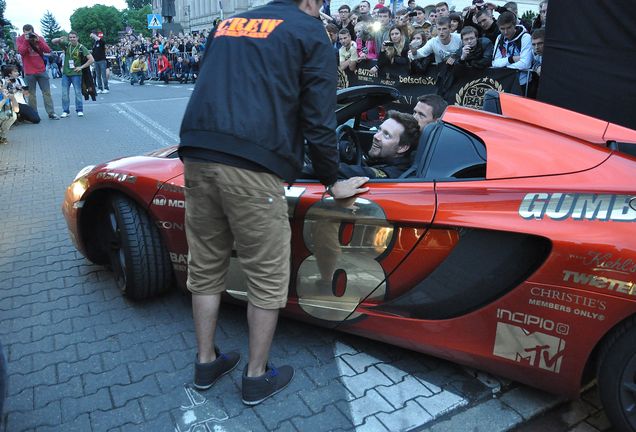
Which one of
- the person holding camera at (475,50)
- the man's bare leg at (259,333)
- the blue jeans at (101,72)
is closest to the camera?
the man's bare leg at (259,333)

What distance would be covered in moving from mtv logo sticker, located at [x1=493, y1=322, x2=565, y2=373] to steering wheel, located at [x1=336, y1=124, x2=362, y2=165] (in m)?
1.26

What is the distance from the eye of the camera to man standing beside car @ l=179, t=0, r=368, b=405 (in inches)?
71.1

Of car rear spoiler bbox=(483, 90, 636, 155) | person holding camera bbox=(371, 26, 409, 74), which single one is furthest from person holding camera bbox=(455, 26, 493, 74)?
car rear spoiler bbox=(483, 90, 636, 155)

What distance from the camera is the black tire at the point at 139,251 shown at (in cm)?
276

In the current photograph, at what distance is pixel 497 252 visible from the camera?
6.24ft

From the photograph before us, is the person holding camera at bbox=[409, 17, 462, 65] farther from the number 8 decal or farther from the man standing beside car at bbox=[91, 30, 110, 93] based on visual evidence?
the man standing beside car at bbox=[91, 30, 110, 93]

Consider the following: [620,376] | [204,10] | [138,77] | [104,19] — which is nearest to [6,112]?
[620,376]

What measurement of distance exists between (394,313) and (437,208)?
1.69 ft

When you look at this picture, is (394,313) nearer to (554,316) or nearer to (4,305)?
(554,316)

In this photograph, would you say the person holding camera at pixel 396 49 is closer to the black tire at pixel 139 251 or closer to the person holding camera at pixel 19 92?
the black tire at pixel 139 251

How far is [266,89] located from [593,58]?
399cm

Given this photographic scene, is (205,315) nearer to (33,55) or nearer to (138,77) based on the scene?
(33,55)

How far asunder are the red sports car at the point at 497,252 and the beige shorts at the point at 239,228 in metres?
0.33

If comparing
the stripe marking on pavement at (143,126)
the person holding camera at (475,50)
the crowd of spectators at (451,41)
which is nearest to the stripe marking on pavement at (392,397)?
the crowd of spectators at (451,41)
